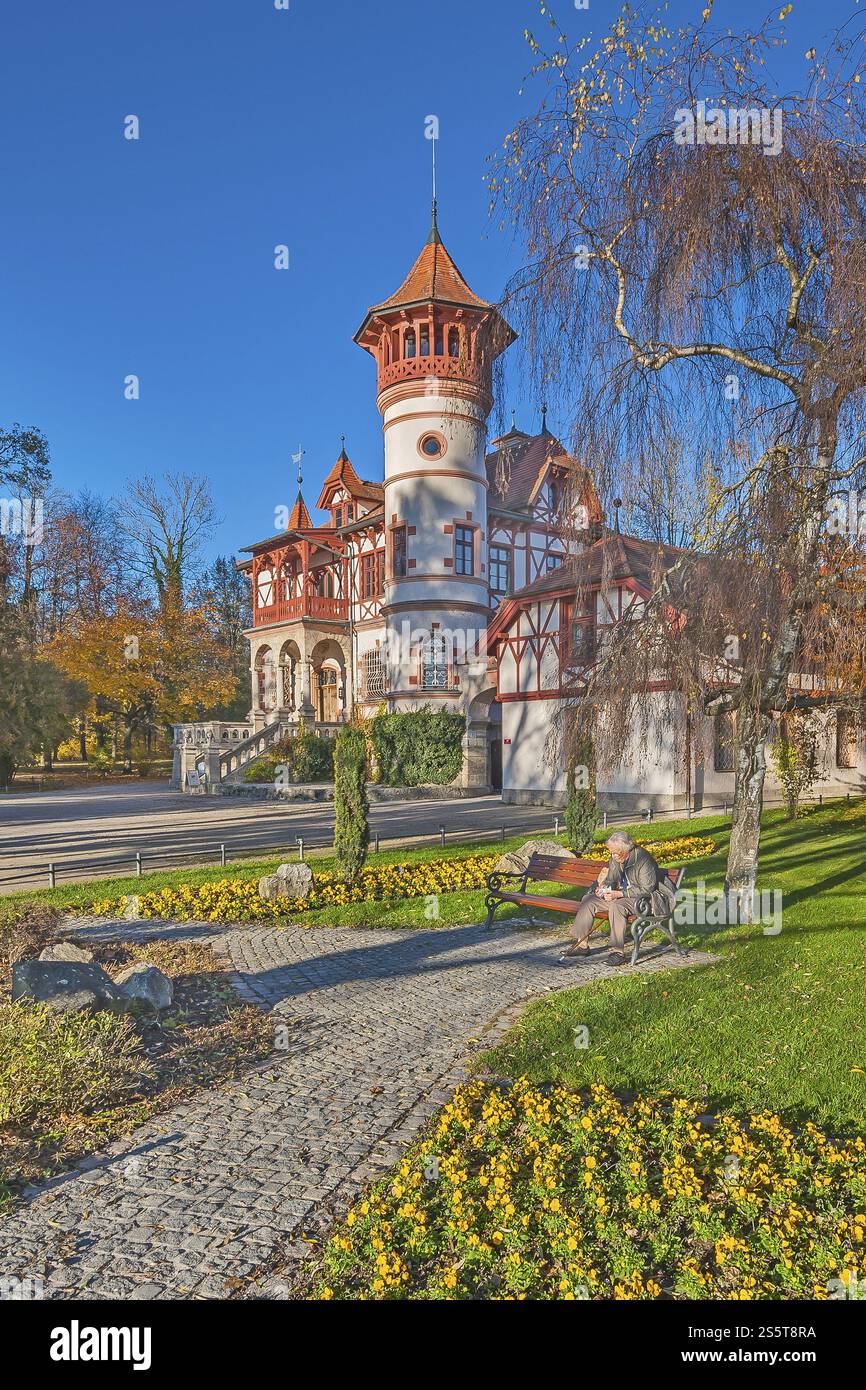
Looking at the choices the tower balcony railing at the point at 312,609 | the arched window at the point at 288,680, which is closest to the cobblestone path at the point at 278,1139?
the tower balcony railing at the point at 312,609

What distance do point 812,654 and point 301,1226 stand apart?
20.8 feet

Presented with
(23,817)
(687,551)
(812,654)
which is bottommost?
(23,817)

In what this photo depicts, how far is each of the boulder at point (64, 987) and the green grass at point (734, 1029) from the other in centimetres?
298

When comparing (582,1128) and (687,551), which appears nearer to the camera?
(582,1128)

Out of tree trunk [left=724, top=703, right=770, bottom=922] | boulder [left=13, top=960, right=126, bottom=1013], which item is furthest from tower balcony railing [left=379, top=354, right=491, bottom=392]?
boulder [left=13, top=960, right=126, bottom=1013]

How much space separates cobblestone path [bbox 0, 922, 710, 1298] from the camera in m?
3.52

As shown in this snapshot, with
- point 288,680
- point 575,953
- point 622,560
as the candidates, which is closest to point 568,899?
point 575,953

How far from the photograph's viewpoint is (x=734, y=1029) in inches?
238

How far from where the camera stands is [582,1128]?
4449mm

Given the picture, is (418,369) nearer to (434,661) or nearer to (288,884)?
(434,661)

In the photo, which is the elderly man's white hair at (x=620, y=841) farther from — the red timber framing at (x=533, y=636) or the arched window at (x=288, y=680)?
the arched window at (x=288, y=680)

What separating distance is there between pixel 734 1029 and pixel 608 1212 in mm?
2733

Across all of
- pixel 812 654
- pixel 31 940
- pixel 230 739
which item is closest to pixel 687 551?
pixel 812 654
